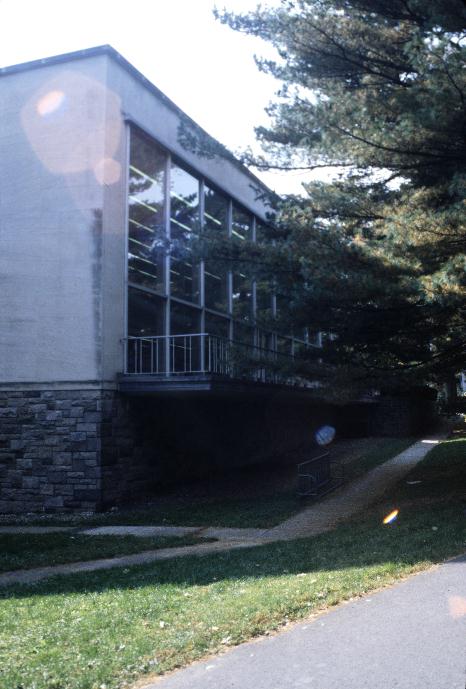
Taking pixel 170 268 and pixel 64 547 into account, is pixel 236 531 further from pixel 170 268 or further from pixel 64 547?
pixel 170 268

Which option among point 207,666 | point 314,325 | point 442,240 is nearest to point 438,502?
point 314,325

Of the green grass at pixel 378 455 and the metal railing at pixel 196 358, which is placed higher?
the metal railing at pixel 196 358

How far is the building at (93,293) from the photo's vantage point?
12.8 meters

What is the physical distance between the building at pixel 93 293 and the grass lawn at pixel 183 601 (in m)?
4.86

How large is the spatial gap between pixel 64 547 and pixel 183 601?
12.2ft

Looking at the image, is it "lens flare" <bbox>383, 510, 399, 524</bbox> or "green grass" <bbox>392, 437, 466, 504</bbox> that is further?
"green grass" <bbox>392, 437, 466, 504</bbox>

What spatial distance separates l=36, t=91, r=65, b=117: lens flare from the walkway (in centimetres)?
815

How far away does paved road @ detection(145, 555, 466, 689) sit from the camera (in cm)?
403

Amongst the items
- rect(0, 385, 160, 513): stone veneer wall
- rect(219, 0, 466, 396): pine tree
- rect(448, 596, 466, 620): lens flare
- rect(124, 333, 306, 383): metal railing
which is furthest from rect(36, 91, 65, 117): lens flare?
rect(448, 596, 466, 620): lens flare

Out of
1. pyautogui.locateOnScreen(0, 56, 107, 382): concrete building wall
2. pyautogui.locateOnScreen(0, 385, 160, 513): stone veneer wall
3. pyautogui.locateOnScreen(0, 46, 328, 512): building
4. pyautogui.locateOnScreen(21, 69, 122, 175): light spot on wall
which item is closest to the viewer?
pyautogui.locateOnScreen(0, 385, 160, 513): stone veneer wall

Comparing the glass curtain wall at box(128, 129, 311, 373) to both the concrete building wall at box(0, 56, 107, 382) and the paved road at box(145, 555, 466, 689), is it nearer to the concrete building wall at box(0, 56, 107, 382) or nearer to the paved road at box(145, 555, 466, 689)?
the concrete building wall at box(0, 56, 107, 382)

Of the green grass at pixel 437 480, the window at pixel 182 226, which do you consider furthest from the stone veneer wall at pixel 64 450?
the green grass at pixel 437 480

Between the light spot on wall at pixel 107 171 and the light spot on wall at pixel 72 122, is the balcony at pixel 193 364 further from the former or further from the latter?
the light spot on wall at pixel 72 122

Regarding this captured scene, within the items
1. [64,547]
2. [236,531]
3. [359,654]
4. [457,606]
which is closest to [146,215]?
[236,531]
